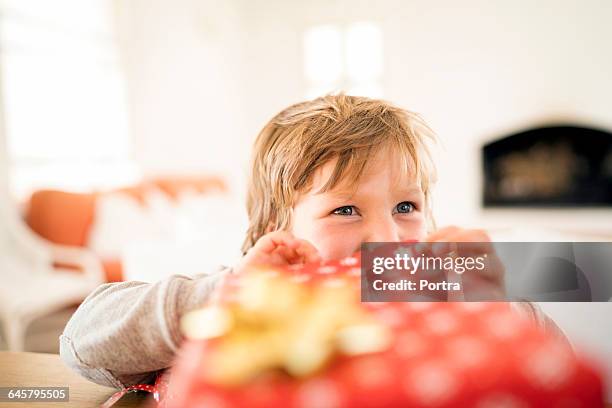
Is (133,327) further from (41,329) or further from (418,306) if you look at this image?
(41,329)

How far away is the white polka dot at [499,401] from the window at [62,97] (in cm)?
190

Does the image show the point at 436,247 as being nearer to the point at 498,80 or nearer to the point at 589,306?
the point at 589,306

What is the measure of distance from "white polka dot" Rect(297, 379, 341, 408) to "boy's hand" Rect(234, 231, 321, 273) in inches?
3.3

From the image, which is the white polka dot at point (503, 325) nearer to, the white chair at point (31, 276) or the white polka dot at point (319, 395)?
the white polka dot at point (319, 395)

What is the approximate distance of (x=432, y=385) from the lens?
0.57ft

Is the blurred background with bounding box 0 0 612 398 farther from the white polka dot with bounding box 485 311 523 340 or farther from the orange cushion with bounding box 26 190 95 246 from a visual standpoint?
the white polka dot with bounding box 485 311 523 340

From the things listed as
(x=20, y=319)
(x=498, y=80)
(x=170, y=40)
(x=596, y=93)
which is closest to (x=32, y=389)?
(x=20, y=319)

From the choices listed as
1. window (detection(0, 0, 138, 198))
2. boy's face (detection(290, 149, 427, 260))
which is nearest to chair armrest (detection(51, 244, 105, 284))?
window (detection(0, 0, 138, 198))

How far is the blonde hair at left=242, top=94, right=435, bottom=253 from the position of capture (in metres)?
0.31

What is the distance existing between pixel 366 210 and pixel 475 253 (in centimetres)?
7

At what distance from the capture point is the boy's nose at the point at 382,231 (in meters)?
0.28

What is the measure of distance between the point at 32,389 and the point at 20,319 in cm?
105

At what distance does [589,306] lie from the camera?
0.84 ft

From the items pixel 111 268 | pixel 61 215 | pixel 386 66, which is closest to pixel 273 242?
pixel 386 66
